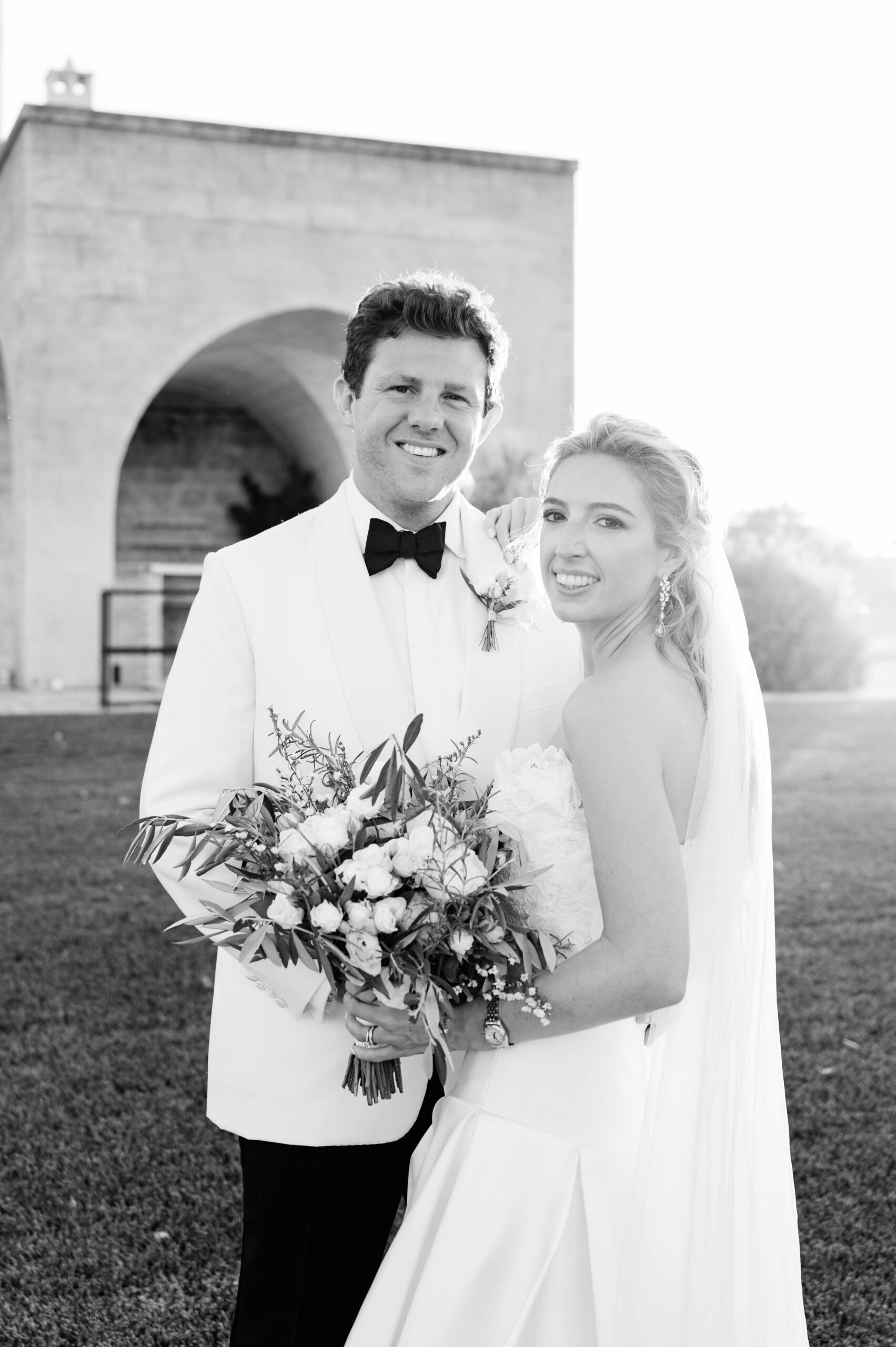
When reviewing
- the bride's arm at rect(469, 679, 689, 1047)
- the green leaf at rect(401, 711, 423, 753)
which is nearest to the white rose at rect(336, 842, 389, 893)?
the green leaf at rect(401, 711, 423, 753)

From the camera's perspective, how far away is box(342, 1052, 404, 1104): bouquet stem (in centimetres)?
237

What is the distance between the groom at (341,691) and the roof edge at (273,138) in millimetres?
16847

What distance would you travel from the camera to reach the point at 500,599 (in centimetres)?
283

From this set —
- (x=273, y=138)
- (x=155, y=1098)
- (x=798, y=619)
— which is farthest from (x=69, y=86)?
(x=155, y=1098)

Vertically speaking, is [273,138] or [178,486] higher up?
[273,138]

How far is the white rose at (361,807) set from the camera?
2.15m

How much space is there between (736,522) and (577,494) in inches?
1540

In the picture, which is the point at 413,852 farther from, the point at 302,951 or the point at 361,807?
the point at 302,951

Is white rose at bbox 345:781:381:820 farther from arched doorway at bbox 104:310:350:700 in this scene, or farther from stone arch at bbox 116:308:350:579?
stone arch at bbox 116:308:350:579

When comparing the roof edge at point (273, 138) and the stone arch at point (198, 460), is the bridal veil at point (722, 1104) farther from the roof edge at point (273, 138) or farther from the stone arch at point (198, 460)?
the stone arch at point (198, 460)

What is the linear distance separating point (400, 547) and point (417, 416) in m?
0.29

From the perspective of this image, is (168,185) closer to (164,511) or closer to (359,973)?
(164,511)

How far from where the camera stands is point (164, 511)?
80.0ft

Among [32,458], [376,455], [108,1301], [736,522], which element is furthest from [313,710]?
[736,522]
